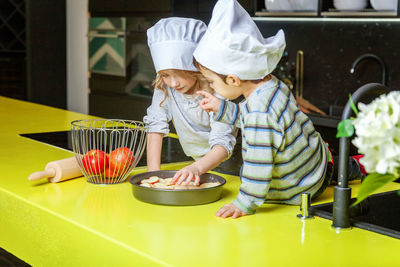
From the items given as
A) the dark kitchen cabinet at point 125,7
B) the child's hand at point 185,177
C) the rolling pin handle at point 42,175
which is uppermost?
the dark kitchen cabinet at point 125,7

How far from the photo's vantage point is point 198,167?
4.49ft

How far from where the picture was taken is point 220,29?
1.17 m

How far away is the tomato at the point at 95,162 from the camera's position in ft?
4.53

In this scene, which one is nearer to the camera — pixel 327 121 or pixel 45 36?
pixel 327 121

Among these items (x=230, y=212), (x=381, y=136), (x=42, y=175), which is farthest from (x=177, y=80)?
(x=381, y=136)

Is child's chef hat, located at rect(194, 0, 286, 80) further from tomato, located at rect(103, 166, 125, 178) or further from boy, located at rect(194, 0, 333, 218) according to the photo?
tomato, located at rect(103, 166, 125, 178)

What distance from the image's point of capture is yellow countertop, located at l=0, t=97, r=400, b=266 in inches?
36.8

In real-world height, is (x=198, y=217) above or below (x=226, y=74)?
below

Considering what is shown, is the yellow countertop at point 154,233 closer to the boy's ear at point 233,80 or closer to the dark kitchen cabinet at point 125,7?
the boy's ear at point 233,80

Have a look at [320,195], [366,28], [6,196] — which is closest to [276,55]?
[320,195]

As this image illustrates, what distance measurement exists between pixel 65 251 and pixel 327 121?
2.21 m

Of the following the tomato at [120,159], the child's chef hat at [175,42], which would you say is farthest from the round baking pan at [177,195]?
the child's chef hat at [175,42]

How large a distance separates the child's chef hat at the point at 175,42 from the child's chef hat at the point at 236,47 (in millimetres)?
350

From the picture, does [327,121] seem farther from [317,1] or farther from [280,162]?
[280,162]
